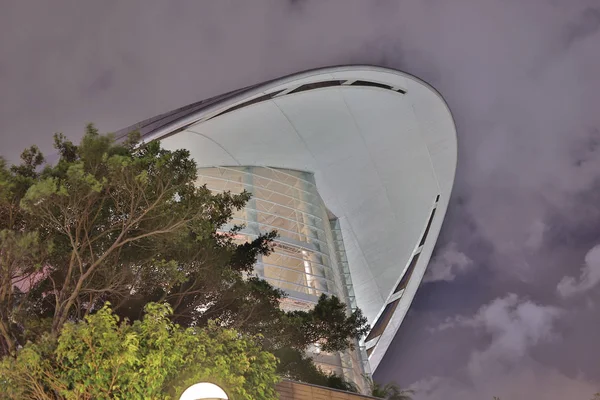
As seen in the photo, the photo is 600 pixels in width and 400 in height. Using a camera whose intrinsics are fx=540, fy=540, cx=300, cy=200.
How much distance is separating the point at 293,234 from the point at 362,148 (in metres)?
9.21

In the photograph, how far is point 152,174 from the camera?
27.1 feet

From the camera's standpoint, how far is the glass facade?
24.3 metres

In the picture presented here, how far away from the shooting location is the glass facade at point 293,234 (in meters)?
24.3

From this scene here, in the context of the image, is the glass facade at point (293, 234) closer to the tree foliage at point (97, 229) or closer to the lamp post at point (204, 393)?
the tree foliage at point (97, 229)

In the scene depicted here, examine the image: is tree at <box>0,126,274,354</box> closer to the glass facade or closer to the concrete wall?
the concrete wall

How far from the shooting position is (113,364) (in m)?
6.11

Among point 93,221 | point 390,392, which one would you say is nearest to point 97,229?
point 93,221

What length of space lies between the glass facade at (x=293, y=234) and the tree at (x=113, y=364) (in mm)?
16252

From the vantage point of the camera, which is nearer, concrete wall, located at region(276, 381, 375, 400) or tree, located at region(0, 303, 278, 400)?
tree, located at region(0, 303, 278, 400)

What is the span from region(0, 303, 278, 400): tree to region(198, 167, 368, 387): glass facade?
1625 centimetres

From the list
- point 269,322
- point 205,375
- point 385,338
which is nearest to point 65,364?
point 205,375

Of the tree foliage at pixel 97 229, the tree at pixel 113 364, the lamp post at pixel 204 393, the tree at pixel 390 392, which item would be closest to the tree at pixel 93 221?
the tree foliage at pixel 97 229

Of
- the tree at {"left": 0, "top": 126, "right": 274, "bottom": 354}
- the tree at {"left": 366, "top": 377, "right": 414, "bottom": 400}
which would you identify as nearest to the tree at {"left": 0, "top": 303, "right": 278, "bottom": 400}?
the tree at {"left": 0, "top": 126, "right": 274, "bottom": 354}

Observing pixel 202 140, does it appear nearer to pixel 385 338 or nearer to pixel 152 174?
pixel 152 174
